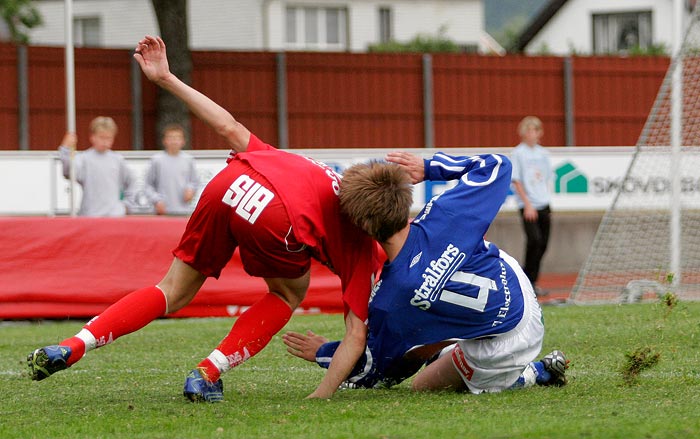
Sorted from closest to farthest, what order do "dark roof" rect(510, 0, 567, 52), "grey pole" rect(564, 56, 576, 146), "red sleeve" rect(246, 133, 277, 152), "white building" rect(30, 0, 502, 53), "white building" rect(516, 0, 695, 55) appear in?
1. "red sleeve" rect(246, 133, 277, 152)
2. "grey pole" rect(564, 56, 576, 146)
3. "white building" rect(30, 0, 502, 53)
4. "white building" rect(516, 0, 695, 55)
5. "dark roof" rect(510, 0, 567, 52)

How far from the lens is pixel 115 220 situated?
11.6 meters

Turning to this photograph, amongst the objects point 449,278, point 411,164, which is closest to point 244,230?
point 411,164

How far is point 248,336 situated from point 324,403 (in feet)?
1.60

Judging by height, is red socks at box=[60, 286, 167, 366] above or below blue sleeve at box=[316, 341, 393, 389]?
above

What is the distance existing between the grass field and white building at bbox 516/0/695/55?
3696 cm

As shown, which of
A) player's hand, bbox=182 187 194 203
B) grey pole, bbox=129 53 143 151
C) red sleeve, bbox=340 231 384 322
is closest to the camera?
red sleeve, bbox=340 231 384 322

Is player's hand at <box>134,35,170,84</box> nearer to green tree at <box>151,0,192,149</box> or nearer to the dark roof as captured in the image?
green tree at <box>151,0,192,149</box>

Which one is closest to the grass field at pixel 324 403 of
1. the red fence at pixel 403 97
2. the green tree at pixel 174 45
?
the green tree at pixel 174 45

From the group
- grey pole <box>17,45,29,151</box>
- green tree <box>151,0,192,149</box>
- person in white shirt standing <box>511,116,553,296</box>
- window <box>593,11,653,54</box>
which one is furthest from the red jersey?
window <box>593,11,653,54</box>

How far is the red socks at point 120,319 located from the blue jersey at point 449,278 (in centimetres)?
101

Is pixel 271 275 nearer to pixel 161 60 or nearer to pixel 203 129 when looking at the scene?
pixel 161 60

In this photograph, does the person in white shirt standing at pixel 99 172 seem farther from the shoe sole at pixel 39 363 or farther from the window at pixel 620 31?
the window at pixel 620 31

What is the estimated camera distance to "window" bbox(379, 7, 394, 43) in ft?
127

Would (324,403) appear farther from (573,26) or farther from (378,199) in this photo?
(573,26)
